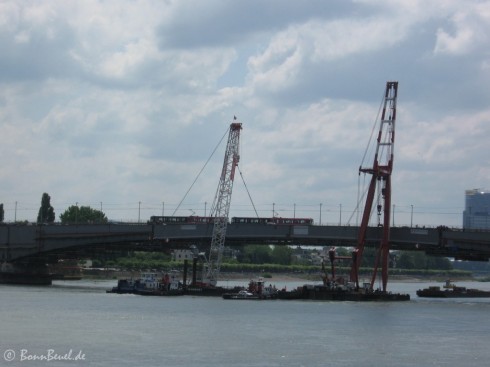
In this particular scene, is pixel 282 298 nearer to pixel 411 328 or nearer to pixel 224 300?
pixel 224 300

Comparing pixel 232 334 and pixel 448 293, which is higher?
pixel 448 293

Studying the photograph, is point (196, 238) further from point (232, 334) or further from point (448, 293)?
point (232, 334)

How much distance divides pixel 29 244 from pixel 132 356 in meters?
102

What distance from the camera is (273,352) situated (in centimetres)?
7762

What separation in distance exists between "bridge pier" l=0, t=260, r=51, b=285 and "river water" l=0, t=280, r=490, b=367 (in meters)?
43.4

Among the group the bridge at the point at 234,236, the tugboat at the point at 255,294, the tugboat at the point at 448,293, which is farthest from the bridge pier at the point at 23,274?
the tugboat at the point at 448,293

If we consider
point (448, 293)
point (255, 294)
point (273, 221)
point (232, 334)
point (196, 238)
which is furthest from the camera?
point (448, 293)

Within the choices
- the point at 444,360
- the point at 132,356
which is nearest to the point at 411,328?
the point at 444,360

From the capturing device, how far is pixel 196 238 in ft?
536

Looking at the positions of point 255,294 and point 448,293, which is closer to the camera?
point 255,294

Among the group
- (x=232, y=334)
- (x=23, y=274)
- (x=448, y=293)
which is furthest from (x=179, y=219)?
(x=232, y=334)

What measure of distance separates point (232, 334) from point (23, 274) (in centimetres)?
9493

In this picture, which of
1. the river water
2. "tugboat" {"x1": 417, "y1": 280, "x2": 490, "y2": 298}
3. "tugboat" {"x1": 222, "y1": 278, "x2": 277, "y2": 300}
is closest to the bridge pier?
"tugboat" {"x1": 222, "y1": 278, "x2": 277, "y2": 300}

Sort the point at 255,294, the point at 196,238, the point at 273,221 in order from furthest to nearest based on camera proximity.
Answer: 1. the point at 273,221
2. the point at 196,238
3. the point at 255,294
